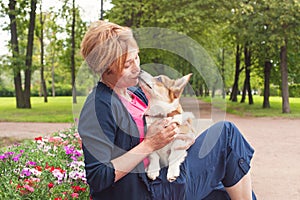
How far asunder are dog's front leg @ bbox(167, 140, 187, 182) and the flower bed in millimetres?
1229

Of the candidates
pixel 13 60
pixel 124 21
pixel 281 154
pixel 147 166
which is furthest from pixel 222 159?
pixel 13 60

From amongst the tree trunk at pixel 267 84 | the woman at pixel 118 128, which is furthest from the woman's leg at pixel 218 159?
the tree trunk at pixel 267 84

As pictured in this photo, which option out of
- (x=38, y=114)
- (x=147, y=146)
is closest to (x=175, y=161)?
(x=147, y=146)

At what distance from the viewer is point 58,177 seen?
359cm

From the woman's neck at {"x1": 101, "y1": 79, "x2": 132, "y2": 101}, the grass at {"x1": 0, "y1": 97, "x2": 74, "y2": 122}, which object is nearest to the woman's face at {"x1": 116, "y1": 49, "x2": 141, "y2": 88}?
the woman's neck at {"x1": 101, "y1": 79, "x2": 132, "y2": 101}

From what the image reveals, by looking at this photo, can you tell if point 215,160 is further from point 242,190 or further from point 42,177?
point 42,177

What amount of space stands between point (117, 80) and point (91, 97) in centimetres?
16

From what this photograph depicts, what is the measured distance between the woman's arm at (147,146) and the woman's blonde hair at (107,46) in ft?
1.16

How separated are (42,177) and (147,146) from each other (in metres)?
1.89

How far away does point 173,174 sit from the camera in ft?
7.33

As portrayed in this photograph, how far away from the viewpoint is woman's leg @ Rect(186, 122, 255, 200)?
8.35 ft

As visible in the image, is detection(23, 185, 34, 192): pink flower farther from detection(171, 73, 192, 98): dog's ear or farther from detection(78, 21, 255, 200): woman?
detection(171, 73, 192, 98): dog's ear

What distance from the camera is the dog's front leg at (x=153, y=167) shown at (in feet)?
6.85

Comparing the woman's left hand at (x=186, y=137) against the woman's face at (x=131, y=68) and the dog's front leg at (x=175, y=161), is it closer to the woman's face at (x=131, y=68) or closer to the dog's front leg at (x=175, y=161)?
the dog's front leg at (x=175, y=161)
